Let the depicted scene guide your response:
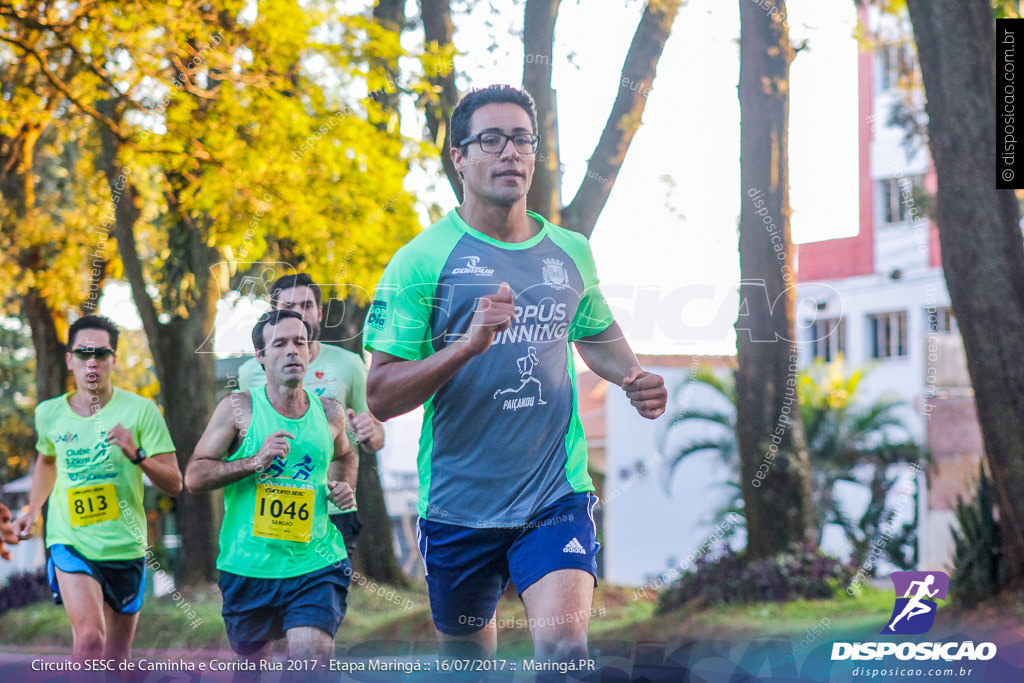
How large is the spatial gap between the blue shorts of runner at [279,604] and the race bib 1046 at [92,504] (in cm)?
86

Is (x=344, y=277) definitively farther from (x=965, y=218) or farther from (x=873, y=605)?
(x=873, y=605)

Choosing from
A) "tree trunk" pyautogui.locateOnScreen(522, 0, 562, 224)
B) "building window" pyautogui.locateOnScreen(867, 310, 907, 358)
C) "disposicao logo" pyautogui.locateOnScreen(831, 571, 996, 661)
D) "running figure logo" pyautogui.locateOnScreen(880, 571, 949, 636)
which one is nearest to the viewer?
"disposicao logo" pyautogui.locateOnScreen(831, 571, 996, 661)

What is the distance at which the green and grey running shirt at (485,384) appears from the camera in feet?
11.2

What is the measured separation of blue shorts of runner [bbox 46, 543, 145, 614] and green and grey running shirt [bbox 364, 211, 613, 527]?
7.12 ft

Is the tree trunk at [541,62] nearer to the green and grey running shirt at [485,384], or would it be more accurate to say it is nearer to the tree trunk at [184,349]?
the green and grey running shirt at [485,384]

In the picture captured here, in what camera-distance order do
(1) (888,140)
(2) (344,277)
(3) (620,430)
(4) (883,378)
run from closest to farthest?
1. (2) (344,277)
2. (1) (888,140)
3. (3) (620,430)
4. (4) (883,378)

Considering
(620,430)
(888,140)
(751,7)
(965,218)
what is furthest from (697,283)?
(620,430)

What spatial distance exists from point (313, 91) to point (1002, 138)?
4.02 metres

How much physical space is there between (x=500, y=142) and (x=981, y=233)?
3925 mm

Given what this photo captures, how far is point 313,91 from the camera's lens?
7457 millimetres

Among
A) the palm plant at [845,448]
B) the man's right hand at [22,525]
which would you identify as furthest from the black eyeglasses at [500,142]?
the palm plant at [845,448]

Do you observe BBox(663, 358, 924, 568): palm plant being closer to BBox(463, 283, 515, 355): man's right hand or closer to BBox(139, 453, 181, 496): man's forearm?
BBox(139, 453, 181, 496): man's forearm

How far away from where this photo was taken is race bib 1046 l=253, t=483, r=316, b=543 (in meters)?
4.42

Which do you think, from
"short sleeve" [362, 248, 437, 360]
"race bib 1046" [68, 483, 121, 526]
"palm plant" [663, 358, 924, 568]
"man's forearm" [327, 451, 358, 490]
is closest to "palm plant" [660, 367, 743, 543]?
"palm plant" [663, 358, 924, 568]
